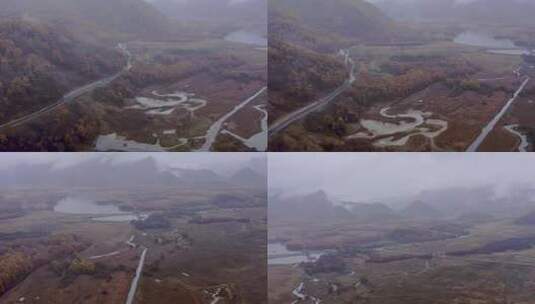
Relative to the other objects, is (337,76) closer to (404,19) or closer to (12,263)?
(404,19)

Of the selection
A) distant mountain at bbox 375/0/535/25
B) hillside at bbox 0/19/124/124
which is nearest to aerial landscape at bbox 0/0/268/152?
hillside at bbox 0/19/124/124

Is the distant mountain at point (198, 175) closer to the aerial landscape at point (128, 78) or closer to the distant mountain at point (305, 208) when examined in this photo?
the aerial landscape at point (128, 78)

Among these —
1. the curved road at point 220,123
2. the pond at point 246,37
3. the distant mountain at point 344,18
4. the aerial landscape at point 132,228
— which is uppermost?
the distant mountain at point 344,18

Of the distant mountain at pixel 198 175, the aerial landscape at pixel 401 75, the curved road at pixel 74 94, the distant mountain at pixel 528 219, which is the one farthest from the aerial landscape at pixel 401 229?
the curved road at pixel 74 94

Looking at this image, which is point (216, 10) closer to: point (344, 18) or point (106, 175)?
point (344, 18)

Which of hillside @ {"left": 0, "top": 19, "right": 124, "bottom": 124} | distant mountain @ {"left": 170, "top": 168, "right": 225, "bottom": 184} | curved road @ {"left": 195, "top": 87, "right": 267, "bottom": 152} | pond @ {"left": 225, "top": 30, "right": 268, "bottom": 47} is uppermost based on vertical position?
pond @ {"left": 225, "top": 30, "right": 268, "bottom": 47}

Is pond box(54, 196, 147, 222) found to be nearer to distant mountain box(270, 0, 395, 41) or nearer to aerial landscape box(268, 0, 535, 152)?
aerial landscape box(268, 0, 535, 152)
